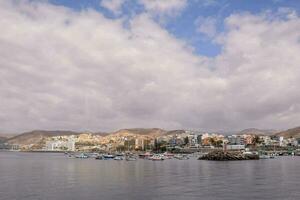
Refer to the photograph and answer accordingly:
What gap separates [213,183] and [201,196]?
34.8 feet

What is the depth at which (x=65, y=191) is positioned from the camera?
39.7m

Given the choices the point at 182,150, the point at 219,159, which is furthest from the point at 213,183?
the point at 182,150

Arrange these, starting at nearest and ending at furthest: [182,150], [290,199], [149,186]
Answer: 1. [290,199]
2. [149,186]
3. [182,150]

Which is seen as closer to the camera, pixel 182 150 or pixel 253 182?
pixel 253 182

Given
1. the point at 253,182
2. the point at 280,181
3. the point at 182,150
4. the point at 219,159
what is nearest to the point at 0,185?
the point at 253,182

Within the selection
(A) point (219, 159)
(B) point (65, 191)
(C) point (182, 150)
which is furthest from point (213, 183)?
(C) point (182, 150)

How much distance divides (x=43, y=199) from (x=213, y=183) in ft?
65.6

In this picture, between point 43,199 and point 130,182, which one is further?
point 130,182

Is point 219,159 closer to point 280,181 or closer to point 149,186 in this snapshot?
point 280,181

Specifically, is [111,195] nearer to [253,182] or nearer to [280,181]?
[253,182]

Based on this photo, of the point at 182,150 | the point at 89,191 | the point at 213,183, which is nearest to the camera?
the point at 89,191

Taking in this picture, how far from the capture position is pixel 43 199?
35.0 meters

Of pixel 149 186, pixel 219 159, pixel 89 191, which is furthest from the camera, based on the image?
pixel 219 159

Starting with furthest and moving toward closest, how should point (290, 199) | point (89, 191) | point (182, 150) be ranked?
point (182, 150) → point (89, 191) → point (290, 199)
